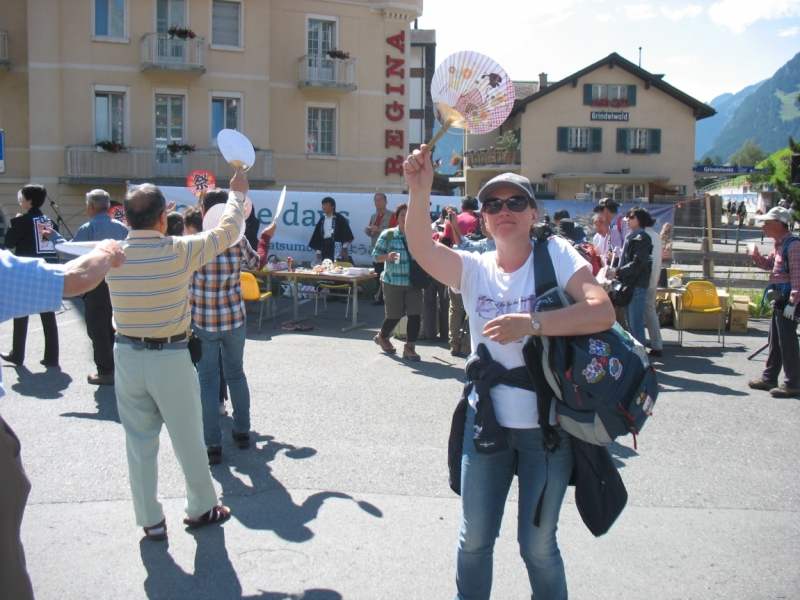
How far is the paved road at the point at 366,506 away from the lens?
11.7 feet

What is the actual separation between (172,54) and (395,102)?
8.48m

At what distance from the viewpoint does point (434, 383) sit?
763 centimetres

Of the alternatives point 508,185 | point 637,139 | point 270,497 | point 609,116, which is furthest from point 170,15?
point 637,139

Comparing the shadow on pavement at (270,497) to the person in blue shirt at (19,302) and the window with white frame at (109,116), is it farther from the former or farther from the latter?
the window with white frame at (109,116)

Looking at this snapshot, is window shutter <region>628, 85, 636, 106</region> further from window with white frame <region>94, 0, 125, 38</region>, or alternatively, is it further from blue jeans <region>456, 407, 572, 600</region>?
blue jeans <region>456, 407, 572, 600</region>

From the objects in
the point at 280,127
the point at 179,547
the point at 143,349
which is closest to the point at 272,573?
the point at 179,547

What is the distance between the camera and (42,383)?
7.30 m

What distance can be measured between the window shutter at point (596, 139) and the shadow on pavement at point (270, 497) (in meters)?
42.2

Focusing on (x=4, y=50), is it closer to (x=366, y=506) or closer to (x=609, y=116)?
(x=366, y=506)

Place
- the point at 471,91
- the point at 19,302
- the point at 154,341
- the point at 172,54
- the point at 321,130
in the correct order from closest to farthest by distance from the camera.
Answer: the point at 19,302 < the point at 471,91 < the point at 154,341 < the point at 172,54 < the point at 321,130

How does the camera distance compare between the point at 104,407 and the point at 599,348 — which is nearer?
the point at 599,348

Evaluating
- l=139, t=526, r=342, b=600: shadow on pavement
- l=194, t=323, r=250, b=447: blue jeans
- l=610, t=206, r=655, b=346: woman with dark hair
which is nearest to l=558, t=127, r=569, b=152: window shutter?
l=610, t=206, r=655, b=346: woman with dark hair

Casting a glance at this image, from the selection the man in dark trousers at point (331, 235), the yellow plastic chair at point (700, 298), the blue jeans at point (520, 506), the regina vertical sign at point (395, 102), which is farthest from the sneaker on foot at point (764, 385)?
the regina vertical sign at point (395, 102)

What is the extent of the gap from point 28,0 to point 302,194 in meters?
15.8
